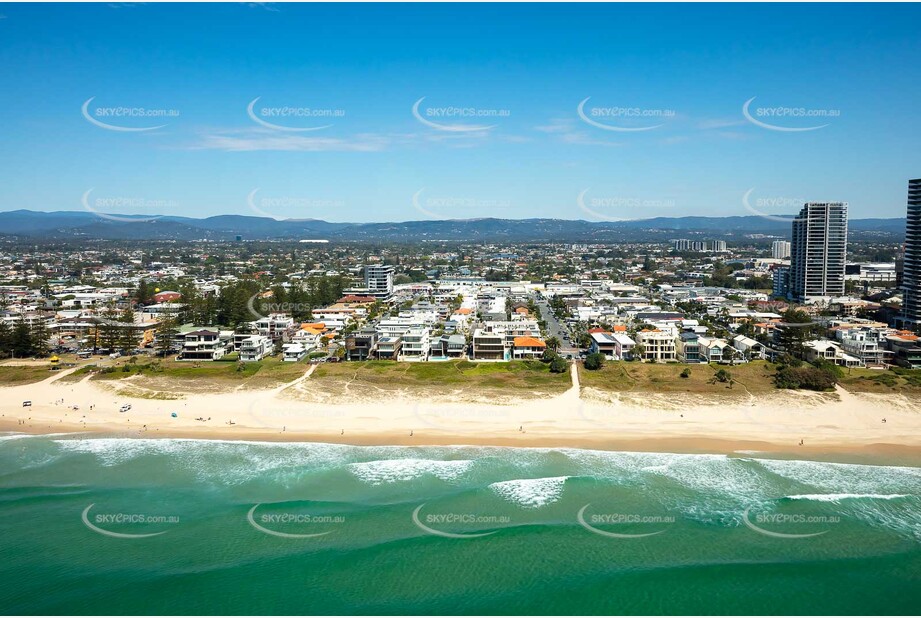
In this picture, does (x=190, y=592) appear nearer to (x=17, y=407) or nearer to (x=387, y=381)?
(x=387, y=381)

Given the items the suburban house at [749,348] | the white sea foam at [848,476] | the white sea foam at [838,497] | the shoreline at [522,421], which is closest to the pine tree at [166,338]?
the shoreline at [522,421]

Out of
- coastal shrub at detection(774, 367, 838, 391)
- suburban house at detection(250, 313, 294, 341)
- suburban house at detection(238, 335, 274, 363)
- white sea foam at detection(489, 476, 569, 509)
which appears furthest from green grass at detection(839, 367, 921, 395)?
suburban house at detection(250, 313, 294, 341)

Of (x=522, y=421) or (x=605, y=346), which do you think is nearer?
(x=522, y=421)

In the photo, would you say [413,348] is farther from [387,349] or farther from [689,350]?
[689,350]

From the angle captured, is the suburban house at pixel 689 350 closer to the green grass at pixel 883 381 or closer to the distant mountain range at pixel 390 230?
the green grass at pixel 883 381

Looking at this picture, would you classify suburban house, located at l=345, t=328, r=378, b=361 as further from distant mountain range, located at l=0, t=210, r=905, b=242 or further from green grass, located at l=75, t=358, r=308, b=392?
distant mountain range, located at l=0, t=210, r=905, b=242

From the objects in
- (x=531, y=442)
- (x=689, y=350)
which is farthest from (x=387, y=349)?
(x=689, y=350)

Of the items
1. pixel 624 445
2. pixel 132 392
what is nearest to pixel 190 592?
pixel 624 445

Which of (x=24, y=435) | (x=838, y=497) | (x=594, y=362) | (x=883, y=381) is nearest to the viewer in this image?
(x=838, y=497)
